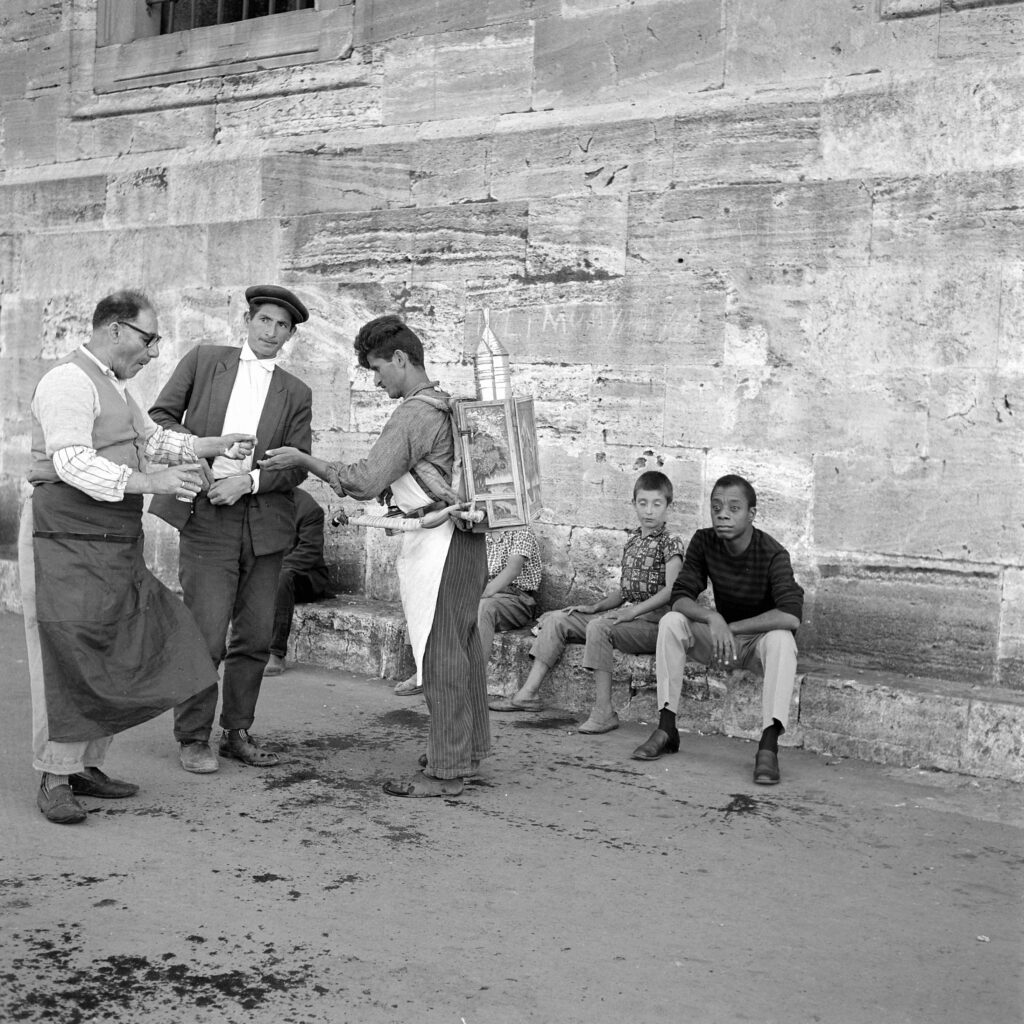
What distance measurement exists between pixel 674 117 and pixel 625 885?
3897 millimetres

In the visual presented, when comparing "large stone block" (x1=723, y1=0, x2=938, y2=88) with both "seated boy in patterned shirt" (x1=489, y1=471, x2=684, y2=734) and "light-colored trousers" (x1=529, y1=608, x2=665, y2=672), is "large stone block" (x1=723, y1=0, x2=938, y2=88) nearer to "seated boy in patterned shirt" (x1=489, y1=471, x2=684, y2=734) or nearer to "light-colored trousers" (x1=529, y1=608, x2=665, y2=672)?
"seated boy in patterned shirt" (x1=489, y1=471, x2=684, y2=734)

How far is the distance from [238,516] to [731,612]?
2063 millimetres

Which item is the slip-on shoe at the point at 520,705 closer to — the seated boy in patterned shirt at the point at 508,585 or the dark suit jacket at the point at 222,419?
the seated boy in patterned shirt at the point at 508,585

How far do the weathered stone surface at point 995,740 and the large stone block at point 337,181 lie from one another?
401 centimetres

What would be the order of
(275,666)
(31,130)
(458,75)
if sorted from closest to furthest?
(275,666), (458,75), (31,130)

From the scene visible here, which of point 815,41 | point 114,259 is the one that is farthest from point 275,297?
point 114,259

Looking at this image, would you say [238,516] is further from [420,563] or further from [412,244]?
[412,244]

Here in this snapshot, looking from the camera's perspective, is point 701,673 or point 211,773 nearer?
point 211,773

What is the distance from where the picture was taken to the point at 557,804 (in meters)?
5.02

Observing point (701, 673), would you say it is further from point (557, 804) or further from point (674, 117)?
point (674, 117)

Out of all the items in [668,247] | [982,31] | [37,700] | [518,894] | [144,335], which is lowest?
[518,894]

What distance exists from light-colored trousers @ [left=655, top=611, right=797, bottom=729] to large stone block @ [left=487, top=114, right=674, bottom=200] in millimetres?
2245

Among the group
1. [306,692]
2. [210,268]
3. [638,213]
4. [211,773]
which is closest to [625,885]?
[211,773]

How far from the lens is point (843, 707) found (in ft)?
19.0
